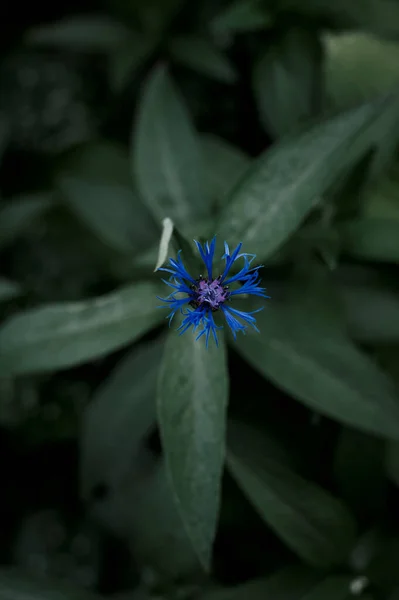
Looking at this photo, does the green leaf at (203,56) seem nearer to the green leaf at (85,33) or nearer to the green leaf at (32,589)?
the green leaf at (85,33)

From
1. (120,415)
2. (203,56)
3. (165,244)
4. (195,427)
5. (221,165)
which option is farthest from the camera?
(203,56)

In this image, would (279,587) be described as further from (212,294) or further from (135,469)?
(212,294)

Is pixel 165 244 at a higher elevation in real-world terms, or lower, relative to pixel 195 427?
higher

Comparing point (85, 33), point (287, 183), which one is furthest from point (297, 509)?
point (85, 33)

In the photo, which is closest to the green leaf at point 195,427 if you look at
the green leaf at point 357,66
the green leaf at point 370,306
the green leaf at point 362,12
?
the green leaf at point 370,306

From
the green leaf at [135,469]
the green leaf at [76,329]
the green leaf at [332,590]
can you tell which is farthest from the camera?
the green leaf at [135,469]

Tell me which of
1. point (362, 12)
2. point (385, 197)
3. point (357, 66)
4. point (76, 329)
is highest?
point (362, 12)

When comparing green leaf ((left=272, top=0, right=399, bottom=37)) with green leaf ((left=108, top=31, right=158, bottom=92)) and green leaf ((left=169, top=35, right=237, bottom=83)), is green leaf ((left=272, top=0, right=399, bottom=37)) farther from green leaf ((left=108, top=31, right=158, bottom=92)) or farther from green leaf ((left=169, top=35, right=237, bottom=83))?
green leaf ((left=108, top=31, right=158, bottom=92))

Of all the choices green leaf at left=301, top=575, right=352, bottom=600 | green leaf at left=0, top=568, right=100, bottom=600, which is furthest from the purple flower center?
green leaf at left=0, top=568, right=100, bottom=600
